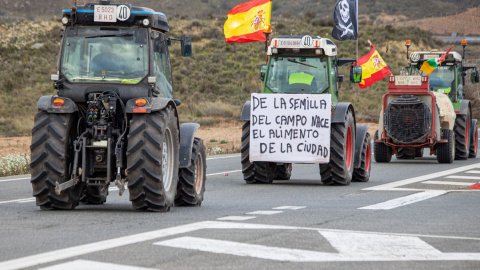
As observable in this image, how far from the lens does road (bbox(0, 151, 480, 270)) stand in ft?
23.0

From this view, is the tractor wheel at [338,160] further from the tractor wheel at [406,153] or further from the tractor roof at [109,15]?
the tractor wheel at [406,153]

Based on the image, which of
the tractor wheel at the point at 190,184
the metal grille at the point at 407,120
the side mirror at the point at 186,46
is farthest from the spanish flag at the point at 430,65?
the side mirror at the point at 186,46

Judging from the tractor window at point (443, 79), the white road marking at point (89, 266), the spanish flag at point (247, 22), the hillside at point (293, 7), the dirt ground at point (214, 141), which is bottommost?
the dirt ground at point (214, 141)

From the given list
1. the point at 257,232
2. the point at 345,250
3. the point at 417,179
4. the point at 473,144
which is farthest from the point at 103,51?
the point at 473,144

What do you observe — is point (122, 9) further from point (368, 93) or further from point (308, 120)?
point (368, 93)

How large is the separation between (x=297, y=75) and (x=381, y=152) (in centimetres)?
750

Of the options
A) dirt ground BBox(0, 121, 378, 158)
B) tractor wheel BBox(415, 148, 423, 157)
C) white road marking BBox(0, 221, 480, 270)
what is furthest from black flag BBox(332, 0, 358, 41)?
white road marking BBox(0, 221, 480, 270)

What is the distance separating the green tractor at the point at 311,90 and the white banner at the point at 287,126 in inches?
3.8

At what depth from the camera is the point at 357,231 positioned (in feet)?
29.6

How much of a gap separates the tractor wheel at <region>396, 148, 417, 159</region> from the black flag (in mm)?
7728

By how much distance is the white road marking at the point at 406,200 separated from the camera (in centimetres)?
1203

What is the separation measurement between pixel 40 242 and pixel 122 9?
400 centimetres

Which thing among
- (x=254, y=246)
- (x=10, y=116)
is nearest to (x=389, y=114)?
(x=254, y=246)

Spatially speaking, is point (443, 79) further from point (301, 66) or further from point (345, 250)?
point (345, 250)
